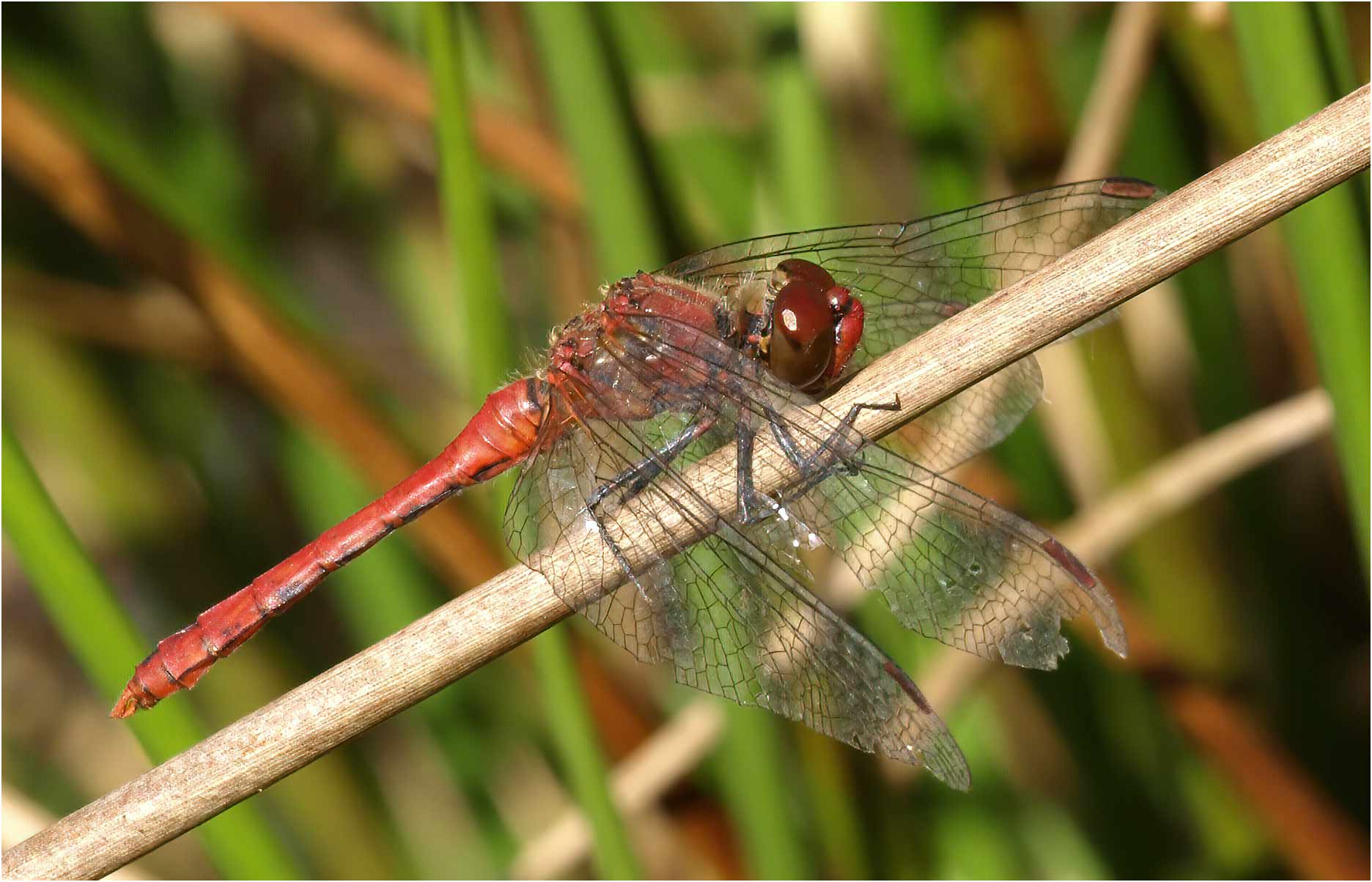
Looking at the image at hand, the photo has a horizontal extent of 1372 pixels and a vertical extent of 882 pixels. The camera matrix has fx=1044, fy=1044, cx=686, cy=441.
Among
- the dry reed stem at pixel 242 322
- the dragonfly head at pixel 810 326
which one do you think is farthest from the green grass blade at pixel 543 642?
the dry reed stem at pixel 242 322

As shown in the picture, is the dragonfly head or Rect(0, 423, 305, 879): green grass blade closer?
Rect(0, 423, 305, 879): green grass blade

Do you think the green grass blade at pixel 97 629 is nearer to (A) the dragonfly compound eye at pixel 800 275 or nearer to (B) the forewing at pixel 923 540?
(B) the forewing at pixel 923 540

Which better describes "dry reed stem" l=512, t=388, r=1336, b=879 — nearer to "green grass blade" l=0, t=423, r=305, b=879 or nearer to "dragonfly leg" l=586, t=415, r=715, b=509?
"dragonfly leg" l=586, t=415, r=715, b=509

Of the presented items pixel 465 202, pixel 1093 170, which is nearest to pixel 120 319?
pixel 465 202

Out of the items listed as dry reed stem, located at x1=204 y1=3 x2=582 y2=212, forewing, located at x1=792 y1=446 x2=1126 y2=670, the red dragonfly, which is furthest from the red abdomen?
dry reed stem, located at x1=204 y1=3 x2=582 y2=212

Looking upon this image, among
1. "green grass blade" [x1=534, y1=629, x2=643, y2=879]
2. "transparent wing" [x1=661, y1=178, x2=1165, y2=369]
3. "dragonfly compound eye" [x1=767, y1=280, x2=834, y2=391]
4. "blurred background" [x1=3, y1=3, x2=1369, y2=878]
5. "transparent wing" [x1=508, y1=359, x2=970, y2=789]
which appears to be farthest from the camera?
"blurred background" [x1=3, y1=3, x2=1369, y2=878]
